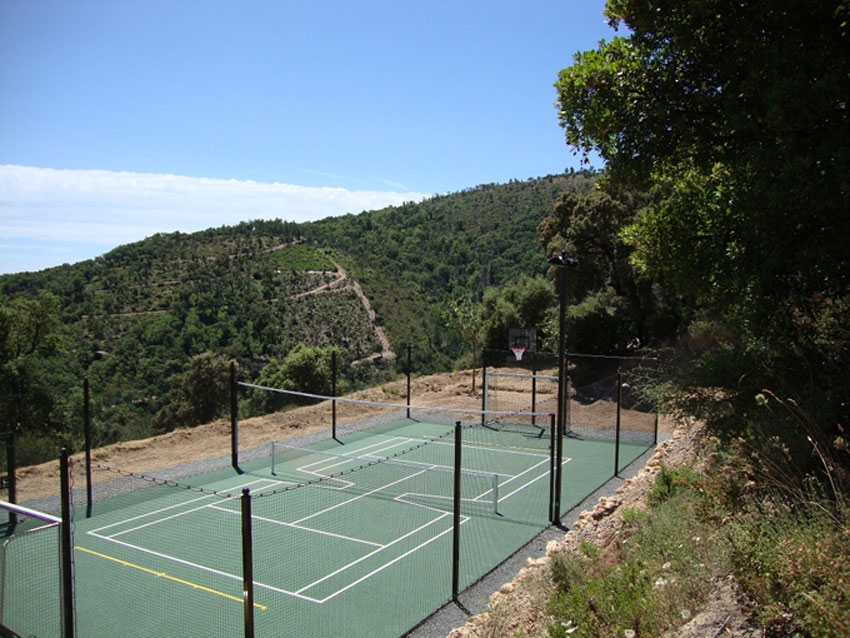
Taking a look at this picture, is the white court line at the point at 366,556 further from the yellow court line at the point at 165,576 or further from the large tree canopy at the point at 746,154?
the large tree canopy at the point at 746,154

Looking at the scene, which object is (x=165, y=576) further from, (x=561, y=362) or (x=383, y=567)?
(x=561, y=362)

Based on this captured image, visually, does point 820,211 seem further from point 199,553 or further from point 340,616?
point 199,553

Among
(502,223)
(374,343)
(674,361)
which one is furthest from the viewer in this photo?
(502,223)

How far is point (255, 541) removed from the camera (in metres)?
11.2

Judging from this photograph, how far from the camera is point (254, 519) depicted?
12.3 meters

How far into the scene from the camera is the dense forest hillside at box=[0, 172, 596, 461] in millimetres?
27812

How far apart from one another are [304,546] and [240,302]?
5179 centimetres

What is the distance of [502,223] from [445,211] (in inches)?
683

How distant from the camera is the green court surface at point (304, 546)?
8289mm

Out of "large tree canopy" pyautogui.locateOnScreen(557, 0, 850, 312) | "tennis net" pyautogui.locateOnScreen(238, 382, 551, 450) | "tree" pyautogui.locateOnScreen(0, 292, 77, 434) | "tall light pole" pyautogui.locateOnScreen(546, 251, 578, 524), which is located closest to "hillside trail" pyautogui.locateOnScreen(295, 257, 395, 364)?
"tree" pyautogui.locateOnScreen(0, 292, 77, 434)

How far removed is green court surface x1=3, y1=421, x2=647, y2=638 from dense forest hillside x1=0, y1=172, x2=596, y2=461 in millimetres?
6509

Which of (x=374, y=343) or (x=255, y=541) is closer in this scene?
(x=255, y=541)

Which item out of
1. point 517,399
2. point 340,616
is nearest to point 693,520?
point 340,616

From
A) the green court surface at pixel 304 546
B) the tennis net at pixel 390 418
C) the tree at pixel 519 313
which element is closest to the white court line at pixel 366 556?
the green court surface at pixel 304 546
